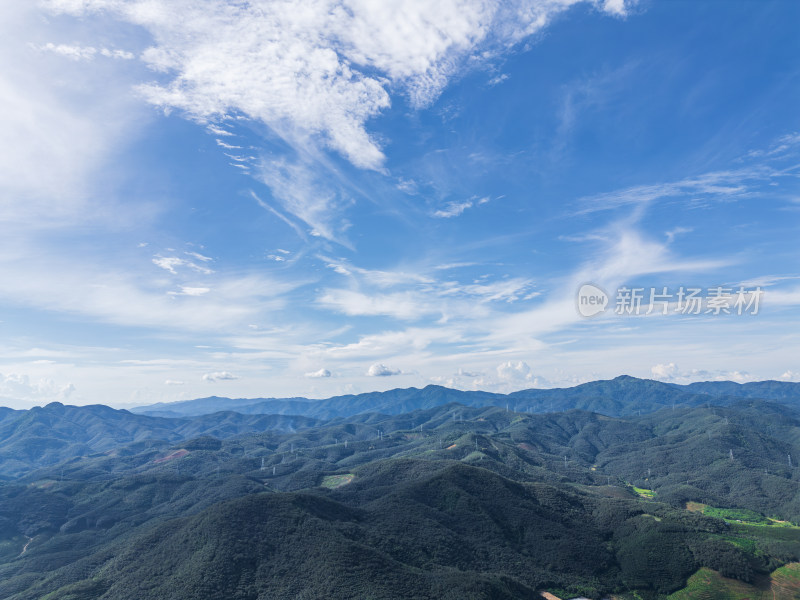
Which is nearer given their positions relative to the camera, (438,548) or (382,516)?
(438,548)

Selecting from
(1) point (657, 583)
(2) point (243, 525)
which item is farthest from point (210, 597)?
(1) point (657, 583)

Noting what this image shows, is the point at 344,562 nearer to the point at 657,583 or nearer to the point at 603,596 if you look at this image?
the point at 603,596

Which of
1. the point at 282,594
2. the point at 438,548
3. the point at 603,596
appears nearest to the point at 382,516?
the point at 438,548

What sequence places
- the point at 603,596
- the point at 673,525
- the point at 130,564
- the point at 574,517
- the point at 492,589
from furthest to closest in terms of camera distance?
the point at 574,517, the point at 673,525, the point at 130,564, the point at 603,596, the point at 492,589

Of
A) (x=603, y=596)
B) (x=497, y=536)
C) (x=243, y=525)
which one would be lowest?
(x=603, y=596)

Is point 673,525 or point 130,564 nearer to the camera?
point 130,564

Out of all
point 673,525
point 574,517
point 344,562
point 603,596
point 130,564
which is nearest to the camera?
point 344,562

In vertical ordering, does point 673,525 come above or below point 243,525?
below

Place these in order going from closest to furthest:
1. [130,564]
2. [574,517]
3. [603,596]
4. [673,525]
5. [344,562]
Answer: [344,562] → [603,596] → [130,564] → [673,525] → [574,517]

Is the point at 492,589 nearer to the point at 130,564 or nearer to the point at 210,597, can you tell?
the point at 210,597
